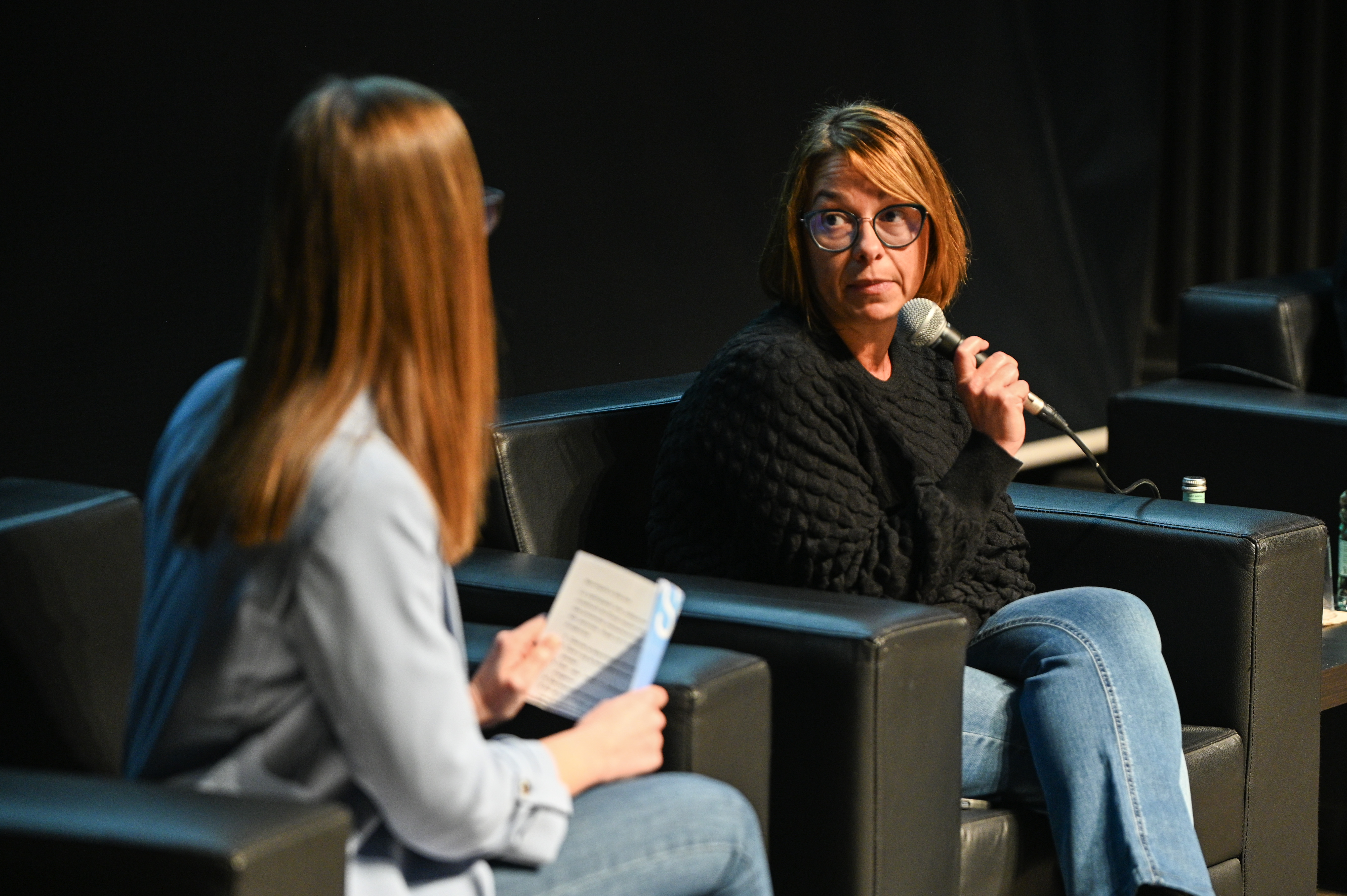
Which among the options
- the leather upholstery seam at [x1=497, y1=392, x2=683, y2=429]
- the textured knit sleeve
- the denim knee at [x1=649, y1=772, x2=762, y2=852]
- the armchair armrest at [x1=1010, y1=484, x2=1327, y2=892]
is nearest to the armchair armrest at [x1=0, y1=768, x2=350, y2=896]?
the denim knee at [x1=649, y1=772, x2=762, y2=852]

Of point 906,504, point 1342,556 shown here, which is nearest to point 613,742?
point 906,504

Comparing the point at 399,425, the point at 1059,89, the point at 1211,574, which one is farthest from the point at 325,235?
the point at 1059,89

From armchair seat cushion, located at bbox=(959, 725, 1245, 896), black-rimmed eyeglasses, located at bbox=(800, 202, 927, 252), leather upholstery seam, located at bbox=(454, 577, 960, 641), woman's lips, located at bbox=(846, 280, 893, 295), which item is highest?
black-rimmed eyeglasses, located at bbox=(800, 202, 927, 252)

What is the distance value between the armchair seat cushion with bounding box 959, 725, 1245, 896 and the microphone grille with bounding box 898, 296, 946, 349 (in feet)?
1.94

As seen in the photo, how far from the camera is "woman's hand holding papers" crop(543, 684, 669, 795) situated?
139cm

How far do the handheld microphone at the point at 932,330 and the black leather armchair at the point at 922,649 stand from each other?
0.28 m

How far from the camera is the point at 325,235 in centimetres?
119

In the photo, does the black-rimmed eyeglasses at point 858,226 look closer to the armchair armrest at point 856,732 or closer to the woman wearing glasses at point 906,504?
the woman wearing glasses at point 906,504

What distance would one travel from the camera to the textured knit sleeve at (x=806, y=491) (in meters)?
1.91

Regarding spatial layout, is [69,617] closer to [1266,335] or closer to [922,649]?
[922,649]

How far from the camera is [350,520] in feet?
3.72

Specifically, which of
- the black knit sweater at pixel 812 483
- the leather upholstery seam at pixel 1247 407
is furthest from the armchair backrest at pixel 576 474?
the leather upholstery seam at pixel 1247 407

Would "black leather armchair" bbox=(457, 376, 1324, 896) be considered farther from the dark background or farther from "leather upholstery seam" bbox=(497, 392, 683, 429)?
the dark background

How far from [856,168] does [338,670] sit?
3.77 ft
